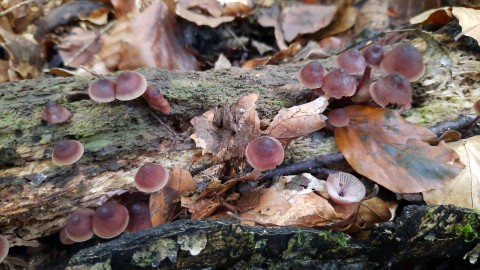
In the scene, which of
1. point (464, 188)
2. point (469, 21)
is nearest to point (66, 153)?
point (464, 188)

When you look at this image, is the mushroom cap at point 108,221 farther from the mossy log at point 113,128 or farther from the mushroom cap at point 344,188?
the mushroom cap at point 344,188

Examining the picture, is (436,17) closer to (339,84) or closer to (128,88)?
(339,84)

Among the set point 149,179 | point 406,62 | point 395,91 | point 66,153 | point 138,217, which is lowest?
A: point 138,217

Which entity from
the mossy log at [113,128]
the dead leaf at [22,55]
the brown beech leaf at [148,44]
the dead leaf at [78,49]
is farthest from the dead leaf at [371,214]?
the dead leaf at [22,55]

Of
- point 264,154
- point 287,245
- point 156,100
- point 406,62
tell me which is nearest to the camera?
point 287,245

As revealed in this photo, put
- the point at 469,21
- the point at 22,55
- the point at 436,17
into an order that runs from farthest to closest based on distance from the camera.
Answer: the point at 22,55 → the point at 436,17 → the point at 469,21

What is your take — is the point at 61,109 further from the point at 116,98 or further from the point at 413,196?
the point at 413,196
